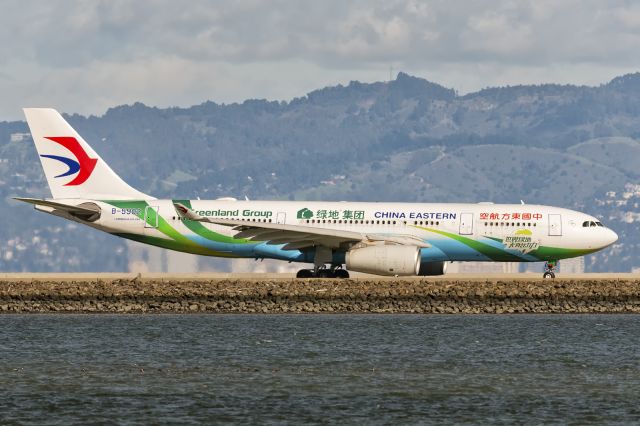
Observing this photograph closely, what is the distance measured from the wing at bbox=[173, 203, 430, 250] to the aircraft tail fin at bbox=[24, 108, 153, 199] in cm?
601

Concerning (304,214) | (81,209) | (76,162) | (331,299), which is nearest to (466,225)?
(304,214)

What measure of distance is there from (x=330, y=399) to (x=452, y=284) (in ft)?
85.3

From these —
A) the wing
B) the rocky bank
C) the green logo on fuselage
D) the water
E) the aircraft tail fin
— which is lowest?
the water

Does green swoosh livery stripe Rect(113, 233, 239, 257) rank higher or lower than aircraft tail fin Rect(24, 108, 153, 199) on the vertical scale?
lower

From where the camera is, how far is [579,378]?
38094 mm

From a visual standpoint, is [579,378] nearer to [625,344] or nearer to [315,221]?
[625,344]

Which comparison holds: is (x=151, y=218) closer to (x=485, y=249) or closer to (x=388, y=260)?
(x=388, y=260)

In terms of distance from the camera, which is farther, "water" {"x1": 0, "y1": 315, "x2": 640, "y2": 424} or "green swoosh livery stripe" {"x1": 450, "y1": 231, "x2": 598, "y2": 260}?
"green swoosh livery stripe" {"x1": 450, "y1": 231, "x2": 598, "y2": 260}

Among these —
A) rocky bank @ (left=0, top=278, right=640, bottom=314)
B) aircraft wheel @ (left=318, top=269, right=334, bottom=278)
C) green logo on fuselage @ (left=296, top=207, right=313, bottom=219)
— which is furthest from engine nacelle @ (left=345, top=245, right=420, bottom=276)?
green logo on fuselage @ (left=296, top=207, right=313, bottom=219)

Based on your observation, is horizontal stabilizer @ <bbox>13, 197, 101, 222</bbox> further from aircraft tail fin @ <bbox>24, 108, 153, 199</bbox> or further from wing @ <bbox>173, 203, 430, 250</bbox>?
wing @ <bbox>173, 203, 430, 250</bbox>

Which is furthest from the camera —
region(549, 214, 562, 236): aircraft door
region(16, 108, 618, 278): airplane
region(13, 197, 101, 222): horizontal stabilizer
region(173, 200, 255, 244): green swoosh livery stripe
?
region(13, 197, 101, 222): horizontal stabilizer

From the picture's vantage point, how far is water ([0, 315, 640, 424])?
32625mm

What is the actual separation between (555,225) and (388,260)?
852 cm

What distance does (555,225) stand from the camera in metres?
63.0
